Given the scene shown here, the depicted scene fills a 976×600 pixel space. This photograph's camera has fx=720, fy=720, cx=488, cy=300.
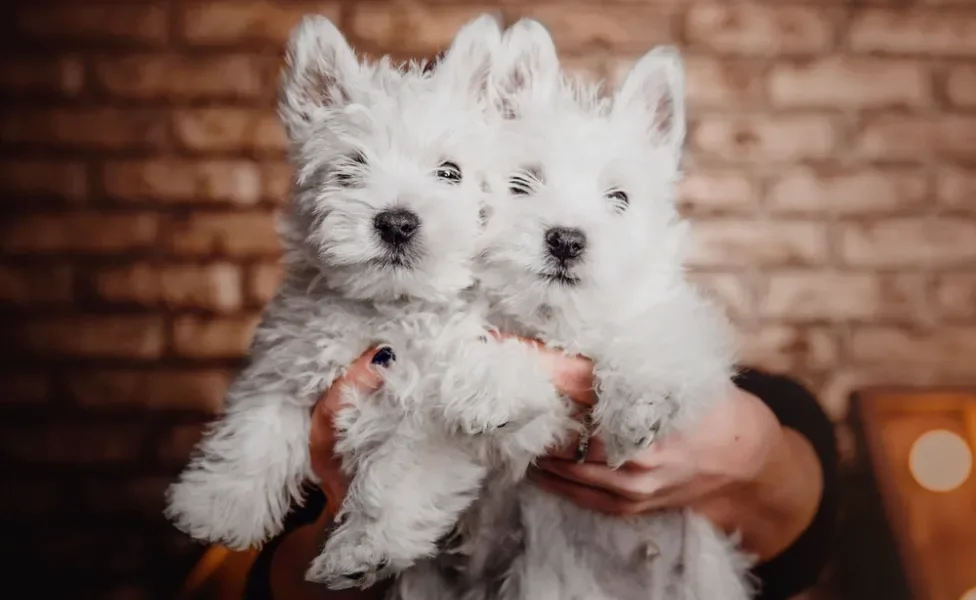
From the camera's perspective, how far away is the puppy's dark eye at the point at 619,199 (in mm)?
836

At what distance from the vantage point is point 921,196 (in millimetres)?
1168

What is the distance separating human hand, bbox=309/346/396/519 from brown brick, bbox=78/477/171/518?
20.7 inches

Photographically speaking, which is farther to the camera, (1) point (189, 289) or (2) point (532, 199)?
(1) point (189, 289)

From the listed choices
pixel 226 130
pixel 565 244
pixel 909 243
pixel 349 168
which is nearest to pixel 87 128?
pixel 226 130

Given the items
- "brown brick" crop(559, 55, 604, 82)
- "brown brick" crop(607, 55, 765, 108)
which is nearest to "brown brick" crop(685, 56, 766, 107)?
"brown brick" crop(607, 55, 765, 108)

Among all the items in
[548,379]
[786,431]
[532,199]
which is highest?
[532,199]

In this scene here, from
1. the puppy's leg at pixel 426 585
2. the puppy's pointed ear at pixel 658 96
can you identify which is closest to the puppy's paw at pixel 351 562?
the puppy's leg at pixel 426 585

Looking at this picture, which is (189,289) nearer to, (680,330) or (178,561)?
(178,561)

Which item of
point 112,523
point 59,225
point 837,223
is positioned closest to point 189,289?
point 59,225

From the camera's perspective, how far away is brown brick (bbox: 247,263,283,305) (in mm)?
1207

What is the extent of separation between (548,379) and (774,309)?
0.60 metres

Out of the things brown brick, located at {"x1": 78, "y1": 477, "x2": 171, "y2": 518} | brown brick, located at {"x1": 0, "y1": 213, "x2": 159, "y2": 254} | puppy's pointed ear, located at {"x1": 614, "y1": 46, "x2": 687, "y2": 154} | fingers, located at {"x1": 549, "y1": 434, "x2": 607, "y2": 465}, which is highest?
puppy's pointed ear, located at {"x1": 614, "y1": 46, "x2": 687, "y2": 154}

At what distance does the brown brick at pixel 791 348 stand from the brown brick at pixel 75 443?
1.03m

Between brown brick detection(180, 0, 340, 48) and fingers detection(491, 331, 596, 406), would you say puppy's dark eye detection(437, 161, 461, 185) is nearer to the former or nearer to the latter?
fingers detection(491, 331, 596, 406)
